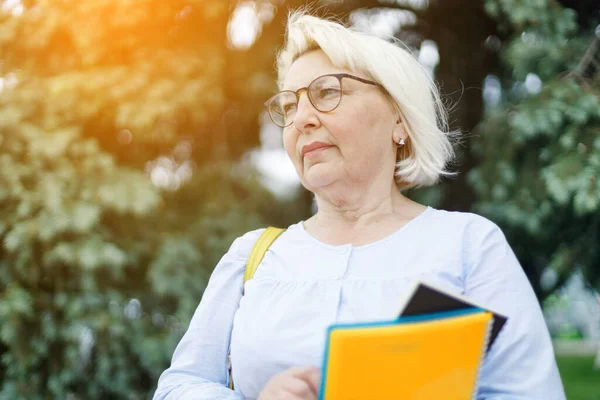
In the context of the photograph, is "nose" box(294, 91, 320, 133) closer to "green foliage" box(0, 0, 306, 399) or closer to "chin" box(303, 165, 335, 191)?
"chin" box(303, 165, 335, 191)

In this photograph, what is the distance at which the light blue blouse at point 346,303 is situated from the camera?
1331mm

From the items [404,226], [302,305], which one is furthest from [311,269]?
[404,226]

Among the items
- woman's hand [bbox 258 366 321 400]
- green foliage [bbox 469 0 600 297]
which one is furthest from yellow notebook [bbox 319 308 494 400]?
green foliage [bbox 469 0 600 297]

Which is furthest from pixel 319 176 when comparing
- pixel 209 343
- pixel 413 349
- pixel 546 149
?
pixel 546 149

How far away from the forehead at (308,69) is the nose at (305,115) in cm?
4

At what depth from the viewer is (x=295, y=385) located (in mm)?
1236

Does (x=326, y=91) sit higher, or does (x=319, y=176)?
(x=326, y=91)

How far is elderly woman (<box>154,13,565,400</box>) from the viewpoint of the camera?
1347 mm

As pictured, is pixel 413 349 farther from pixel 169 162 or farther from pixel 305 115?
pixel 169 162

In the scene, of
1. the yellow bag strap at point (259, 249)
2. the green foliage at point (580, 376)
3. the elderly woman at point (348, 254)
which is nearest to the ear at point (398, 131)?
the elderly woman at point (348, 254)

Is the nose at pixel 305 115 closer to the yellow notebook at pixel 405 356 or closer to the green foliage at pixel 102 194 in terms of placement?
the yellow notebook at pixel 405 356

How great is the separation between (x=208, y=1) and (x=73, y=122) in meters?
1.12

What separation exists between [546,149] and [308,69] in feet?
6.69

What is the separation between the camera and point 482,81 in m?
3.98
